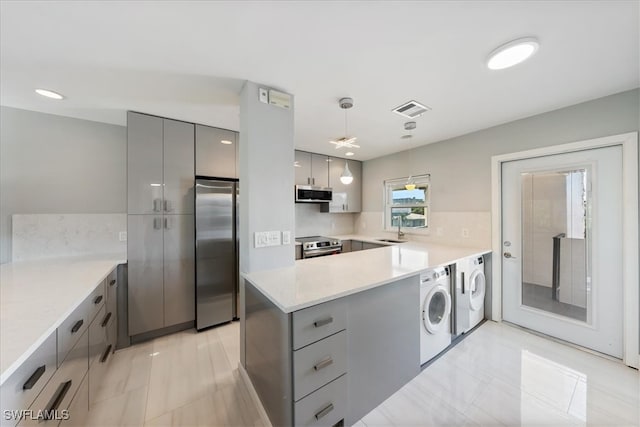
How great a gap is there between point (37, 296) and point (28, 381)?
27.4 inches

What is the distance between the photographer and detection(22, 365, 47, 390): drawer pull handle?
0.89 metres

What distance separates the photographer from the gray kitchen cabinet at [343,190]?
4.17m

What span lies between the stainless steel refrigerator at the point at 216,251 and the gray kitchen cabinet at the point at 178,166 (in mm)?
195

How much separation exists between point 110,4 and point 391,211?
4.01m

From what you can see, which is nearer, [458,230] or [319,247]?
[458,230]

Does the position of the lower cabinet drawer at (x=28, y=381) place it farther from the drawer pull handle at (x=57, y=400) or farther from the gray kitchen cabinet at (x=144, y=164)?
the gray kitchen cabinet at (x=144, y=164)

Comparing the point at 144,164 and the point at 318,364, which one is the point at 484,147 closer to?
the point at 318,364

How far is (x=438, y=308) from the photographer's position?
2.17 meters

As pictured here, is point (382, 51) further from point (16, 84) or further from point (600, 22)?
point (16, 84)

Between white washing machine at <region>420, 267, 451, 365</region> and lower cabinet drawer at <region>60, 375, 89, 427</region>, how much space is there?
7.72 feet

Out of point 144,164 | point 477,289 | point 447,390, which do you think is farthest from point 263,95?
point 477,289

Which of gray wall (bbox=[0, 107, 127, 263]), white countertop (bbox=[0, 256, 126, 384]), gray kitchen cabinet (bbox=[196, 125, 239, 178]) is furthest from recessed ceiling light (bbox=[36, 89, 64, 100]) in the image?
white countertop (bbox=[0, 256, 126, 384])

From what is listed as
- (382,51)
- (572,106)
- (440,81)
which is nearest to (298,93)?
(382,51)

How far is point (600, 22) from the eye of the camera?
1.24m
